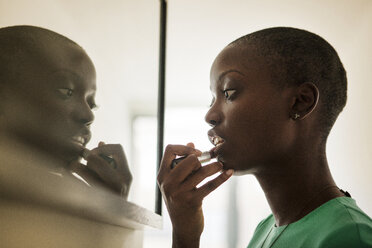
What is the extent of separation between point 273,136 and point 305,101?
0.10m

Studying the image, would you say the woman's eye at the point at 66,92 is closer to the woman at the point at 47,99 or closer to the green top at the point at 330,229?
the woman at the point at 47,99

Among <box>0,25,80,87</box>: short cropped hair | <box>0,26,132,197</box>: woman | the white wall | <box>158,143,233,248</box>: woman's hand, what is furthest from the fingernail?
the white wall

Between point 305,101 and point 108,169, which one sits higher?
point 305,101

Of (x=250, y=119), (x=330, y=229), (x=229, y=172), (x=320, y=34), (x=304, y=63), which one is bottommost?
(x=330, y=229)

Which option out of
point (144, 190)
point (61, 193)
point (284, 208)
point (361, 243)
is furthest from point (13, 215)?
point (144, 190)

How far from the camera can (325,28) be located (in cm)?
202

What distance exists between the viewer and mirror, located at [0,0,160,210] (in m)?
0.34

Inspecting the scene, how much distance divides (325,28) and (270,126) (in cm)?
169

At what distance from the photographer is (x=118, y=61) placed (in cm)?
70

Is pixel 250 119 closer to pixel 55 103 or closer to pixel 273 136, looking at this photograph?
pixel 273 136

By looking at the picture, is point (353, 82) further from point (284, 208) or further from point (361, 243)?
point (361, 243)

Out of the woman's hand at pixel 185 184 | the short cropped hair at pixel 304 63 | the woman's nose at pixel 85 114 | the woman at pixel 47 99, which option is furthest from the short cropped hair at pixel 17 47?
the short cropped hair at pixel 304 63

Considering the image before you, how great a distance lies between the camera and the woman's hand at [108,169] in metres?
0.44

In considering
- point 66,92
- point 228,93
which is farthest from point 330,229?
point 66,92
